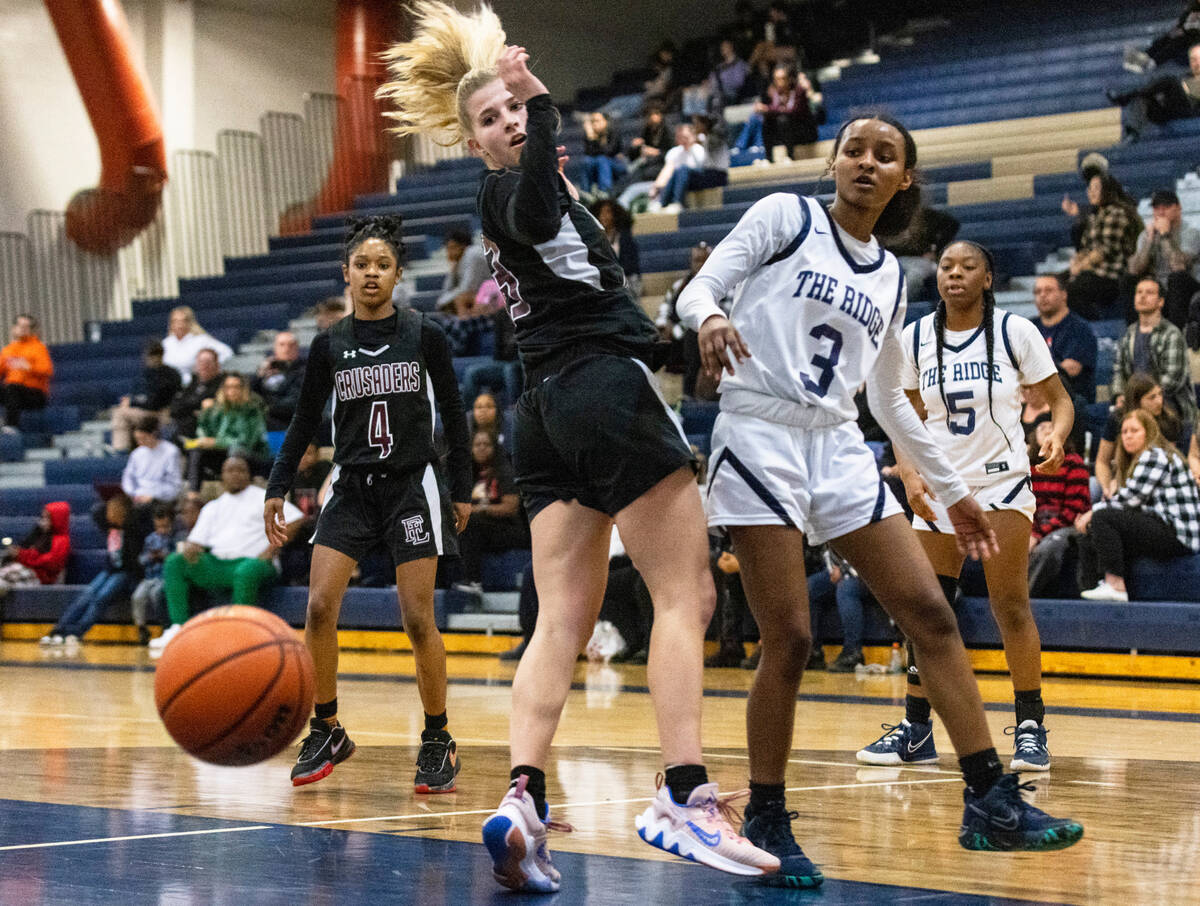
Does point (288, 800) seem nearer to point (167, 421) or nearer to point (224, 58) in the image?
point (167, 421)

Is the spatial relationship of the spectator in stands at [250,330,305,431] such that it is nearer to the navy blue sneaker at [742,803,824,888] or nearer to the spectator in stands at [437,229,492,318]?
the spectator in stands at [437,229,492,318]

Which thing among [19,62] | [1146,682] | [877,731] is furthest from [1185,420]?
[19,62]

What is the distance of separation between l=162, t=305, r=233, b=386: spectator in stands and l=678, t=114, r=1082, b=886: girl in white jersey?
1334 centimetres

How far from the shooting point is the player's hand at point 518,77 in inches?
147

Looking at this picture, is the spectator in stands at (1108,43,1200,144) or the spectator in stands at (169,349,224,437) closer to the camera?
the spectator in stands at (1108,43,1200,144)

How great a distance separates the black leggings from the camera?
32.0 feet

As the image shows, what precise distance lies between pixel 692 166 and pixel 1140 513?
862 cm

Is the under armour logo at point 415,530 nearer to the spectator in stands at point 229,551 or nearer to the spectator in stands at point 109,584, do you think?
→ the spectator in stands at point 229,551

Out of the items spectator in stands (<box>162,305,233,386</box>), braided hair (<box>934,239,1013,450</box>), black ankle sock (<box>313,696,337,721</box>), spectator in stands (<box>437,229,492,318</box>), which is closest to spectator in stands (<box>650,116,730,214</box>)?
spectator in stands (<box>437,229,492,318</box>)

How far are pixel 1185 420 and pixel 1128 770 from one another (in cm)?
548

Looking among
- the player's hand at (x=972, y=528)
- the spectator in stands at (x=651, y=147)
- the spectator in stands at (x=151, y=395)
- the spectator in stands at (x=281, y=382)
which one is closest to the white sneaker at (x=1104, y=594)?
the player's hand at (x=972, y=528)

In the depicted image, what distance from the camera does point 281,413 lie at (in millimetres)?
14461

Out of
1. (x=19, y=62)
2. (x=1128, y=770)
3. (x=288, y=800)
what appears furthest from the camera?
(x=19, y=62)

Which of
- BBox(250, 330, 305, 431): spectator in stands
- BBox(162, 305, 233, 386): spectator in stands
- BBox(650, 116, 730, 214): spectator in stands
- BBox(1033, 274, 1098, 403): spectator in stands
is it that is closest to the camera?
BBox(1033, 274, 1098, 403): spectator in stands
